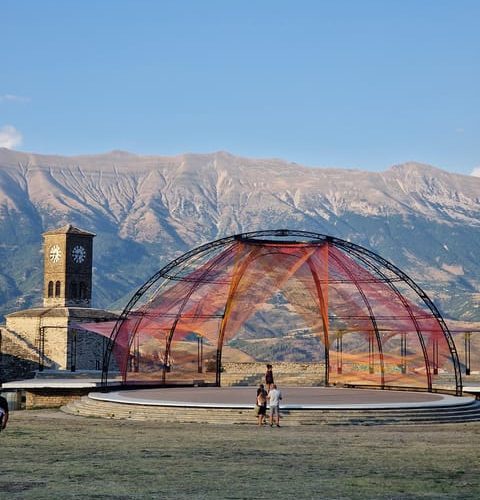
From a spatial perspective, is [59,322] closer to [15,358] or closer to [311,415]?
[15,358]

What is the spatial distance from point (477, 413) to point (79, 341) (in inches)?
1899

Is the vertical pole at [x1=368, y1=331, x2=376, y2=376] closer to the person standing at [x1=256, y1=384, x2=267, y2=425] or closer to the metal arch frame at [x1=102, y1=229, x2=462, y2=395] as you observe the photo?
the metal arch frame at [x1=102, y1=229, x2=462, y2=395]

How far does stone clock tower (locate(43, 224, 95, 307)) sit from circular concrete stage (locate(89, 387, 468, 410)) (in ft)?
144

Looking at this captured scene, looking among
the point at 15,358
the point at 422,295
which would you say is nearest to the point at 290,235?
the point at 422,295

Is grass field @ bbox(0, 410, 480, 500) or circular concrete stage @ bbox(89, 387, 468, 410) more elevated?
circular concrete stage @ bbox(89, 387, 468, 410)

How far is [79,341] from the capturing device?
263 feet

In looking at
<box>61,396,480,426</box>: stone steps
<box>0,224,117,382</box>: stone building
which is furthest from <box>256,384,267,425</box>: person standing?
<box>0,224,117,382</box>: stone building

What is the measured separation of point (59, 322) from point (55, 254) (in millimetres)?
8451

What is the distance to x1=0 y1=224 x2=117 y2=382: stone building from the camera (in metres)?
71.8

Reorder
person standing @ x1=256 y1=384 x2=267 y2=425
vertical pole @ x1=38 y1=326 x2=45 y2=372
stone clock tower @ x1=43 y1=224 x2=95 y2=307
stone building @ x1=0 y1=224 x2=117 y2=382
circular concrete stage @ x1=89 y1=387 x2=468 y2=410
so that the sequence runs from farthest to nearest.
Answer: stone clock tower @ x1=43 y1=224 x2=95 y2=307, stone building @ x1=0 y1=224 x2=117 y2=382, vertical pole @ x1=38 y1=326 x2=45 y2=372, circular concrete stage @ x1=89 y1=387 x2=468 y2=410, person standing @ x1=256 y1=384 x2=267 y2=425

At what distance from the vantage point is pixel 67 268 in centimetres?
8781

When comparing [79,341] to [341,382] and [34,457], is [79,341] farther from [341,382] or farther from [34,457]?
[34,457]

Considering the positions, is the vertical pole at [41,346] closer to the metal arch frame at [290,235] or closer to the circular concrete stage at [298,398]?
the metal arch frame at [290,235]

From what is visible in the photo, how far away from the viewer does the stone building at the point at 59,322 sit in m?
71.8
